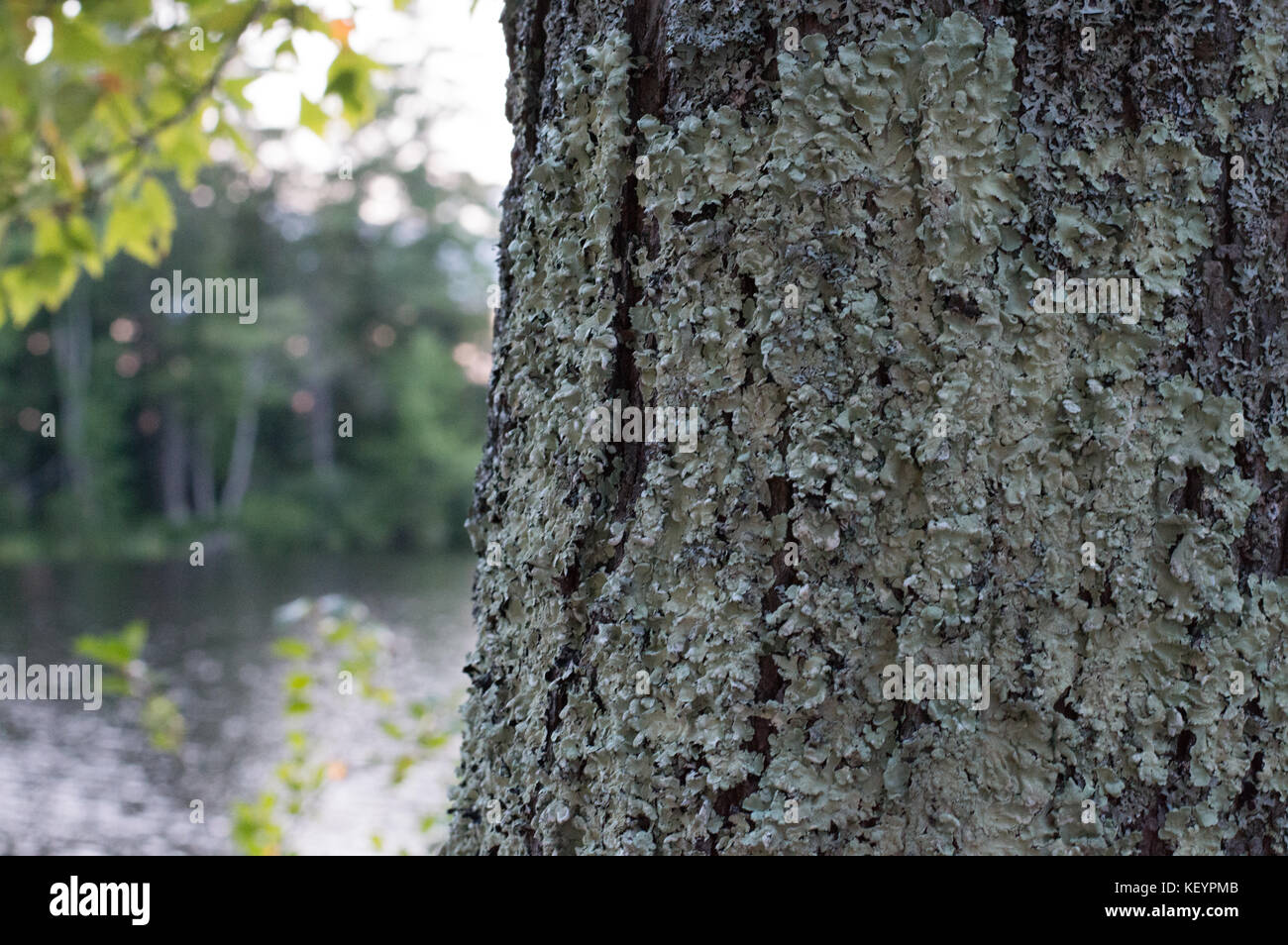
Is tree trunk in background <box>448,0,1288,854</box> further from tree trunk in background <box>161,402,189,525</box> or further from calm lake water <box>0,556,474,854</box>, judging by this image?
tree trunk in background <box>161,402,189,525</box>

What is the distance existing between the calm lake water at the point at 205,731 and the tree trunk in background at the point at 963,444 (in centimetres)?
71

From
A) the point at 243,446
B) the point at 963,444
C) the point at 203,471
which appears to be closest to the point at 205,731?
the point at 963,444

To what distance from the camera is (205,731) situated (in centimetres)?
1070

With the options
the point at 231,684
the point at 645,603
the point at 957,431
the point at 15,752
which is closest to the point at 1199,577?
the point at 957,431

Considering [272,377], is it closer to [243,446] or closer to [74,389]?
[243,446]

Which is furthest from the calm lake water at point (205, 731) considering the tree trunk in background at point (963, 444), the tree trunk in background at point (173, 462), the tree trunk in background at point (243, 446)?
the tree trunk in background at point (243, 446)

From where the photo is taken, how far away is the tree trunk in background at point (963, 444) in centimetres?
100

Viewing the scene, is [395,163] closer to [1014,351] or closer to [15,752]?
[15,752]

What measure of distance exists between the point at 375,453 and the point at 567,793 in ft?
88.8

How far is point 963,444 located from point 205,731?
36.8 ft

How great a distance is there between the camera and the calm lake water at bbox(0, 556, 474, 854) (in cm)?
782

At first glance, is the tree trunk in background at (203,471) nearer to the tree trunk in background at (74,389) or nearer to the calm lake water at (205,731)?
the tree trunk in background at (74,389)

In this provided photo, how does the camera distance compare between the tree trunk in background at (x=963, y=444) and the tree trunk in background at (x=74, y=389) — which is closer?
the tree trunk in background at (x=963, y=444)
